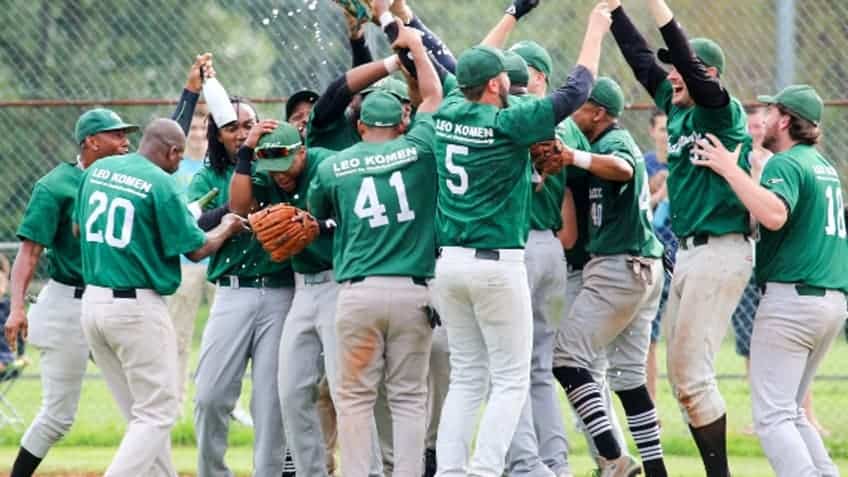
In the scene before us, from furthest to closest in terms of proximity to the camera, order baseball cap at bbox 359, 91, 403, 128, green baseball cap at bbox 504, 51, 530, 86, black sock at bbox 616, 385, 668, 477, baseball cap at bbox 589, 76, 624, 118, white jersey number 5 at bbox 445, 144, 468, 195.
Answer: baseball cap at bbox 589, 76, 624, 118
black sock at bbox 616, 385, 668, 477
green baseball cap at bbox 504, 51, 530, 86
baseball cap at bbox 359, 91, 403, 128
white jersey number 5 at bbox 445, 144, 468, 195

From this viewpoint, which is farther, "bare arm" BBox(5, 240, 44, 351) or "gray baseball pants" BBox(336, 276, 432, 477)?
"bare arm" BBox(5, 240, 44, 351)

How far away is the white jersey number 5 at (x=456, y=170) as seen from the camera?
7258mm

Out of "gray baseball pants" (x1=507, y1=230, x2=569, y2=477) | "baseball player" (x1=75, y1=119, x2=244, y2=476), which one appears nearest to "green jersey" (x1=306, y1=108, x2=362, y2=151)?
"baseball player" (x1=75, y1=119, x2=244, y2=476)

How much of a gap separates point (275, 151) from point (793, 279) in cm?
260

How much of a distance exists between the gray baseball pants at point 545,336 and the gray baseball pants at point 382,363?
2.68 feet

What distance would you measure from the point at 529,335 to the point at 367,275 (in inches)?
32.3

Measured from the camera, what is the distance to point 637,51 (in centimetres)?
831

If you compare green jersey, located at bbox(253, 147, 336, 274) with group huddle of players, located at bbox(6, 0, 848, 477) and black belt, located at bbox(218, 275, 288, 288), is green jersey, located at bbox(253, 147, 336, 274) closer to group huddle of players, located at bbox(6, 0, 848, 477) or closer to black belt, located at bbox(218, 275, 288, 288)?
group huddle of players, located at bbox(6, 0, 848, 477)

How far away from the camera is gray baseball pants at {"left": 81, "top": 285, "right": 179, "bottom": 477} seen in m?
7.69

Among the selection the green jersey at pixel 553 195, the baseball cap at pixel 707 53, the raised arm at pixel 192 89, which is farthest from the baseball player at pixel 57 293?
the baseball cap at pixel 707 53

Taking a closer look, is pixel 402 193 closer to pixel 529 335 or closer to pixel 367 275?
pixel 367 275

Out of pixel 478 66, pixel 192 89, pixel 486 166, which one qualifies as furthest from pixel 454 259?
pixel 192 89

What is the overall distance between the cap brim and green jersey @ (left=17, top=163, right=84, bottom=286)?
137 centimetres

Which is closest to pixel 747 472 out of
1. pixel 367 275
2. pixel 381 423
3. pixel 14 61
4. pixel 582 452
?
pixel 582 452
